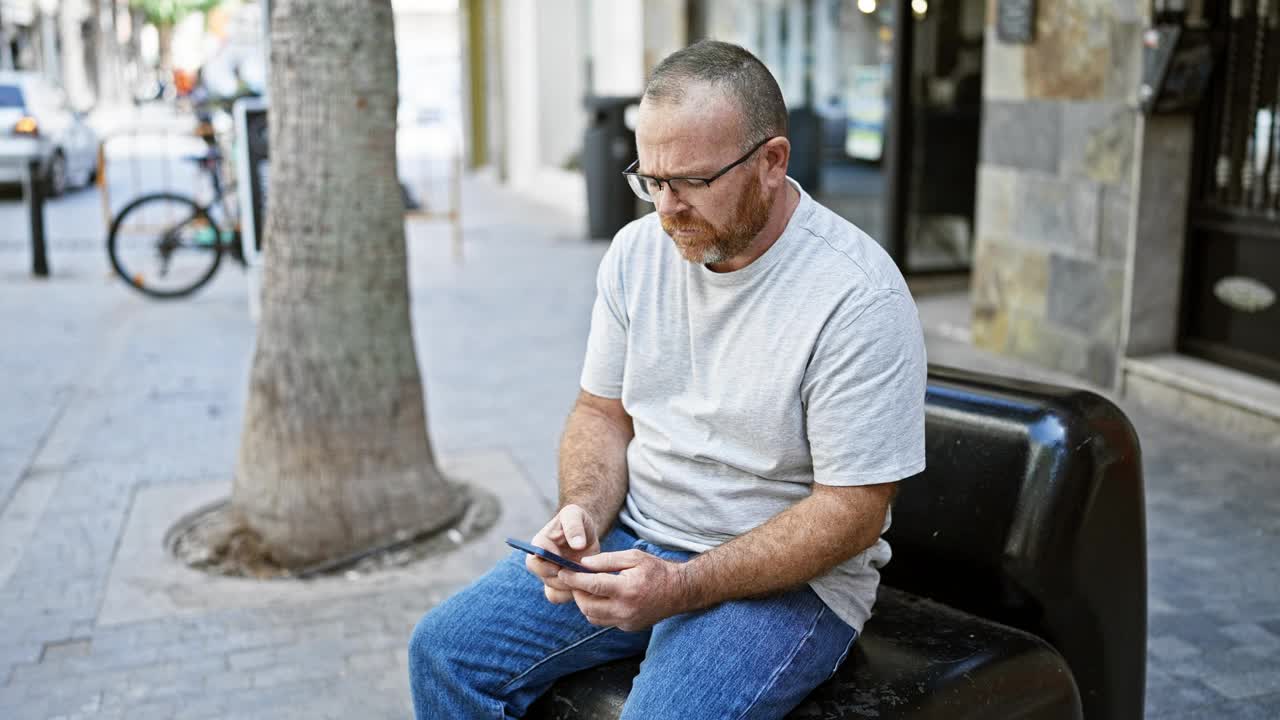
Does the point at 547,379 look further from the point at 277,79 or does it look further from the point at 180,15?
the point at 180,15

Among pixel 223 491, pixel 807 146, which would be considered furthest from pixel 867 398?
pixel 807 146

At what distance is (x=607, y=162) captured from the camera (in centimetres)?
1265

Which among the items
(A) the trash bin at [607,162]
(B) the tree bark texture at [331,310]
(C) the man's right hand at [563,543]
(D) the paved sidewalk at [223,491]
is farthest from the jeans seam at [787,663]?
(A) the trash bin at [607,162]

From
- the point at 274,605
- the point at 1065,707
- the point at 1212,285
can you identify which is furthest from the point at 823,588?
the point at 1212,285

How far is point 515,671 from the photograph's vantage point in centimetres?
244

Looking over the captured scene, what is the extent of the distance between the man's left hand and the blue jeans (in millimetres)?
82

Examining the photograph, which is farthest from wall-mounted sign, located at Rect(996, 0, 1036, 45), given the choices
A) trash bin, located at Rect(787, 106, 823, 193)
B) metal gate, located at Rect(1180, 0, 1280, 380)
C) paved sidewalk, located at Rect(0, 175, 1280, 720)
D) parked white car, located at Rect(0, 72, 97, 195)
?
parked white car, located at Rect(0, 72, 97, 195)

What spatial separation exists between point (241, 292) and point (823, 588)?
8.55m

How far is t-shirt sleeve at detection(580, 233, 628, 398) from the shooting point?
2.61 m

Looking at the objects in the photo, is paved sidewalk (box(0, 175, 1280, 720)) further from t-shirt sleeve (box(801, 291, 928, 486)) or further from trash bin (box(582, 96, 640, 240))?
trash bin (box(582, 96, 640, 240))

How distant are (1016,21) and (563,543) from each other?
5.31 meters

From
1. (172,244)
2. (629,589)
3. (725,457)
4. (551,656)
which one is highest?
(725,457)

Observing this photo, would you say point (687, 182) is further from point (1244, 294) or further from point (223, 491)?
point (1244, 294)

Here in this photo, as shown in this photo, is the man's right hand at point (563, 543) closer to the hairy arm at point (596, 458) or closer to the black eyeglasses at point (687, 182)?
the hairy arm at point (596, 458)
